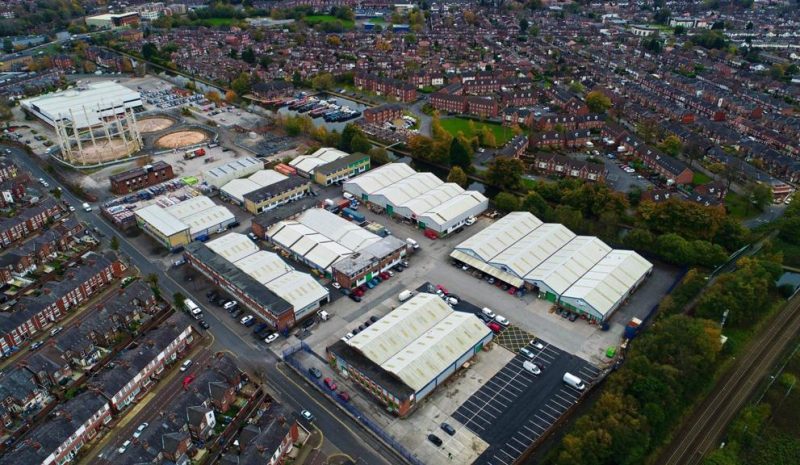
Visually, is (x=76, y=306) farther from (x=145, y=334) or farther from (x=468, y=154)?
(x=468, y=154)

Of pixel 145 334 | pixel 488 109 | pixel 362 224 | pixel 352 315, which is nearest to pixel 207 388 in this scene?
pixel 145 334

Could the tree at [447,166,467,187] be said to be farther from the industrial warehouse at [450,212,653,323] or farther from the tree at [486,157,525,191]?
the industrial warehouse at [450,212,653,323]

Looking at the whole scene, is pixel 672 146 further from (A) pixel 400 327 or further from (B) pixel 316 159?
(A) pixel 400 327

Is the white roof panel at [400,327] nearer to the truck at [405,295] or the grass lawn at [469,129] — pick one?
the truck at [405,295]

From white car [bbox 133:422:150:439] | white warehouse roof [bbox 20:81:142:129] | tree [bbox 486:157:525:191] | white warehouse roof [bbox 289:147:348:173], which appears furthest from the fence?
white warehouse roof [bbox 20:81:142:129]

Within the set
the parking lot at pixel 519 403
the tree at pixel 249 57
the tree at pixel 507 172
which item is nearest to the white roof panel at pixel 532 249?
the parking lot at pixel 519 403
